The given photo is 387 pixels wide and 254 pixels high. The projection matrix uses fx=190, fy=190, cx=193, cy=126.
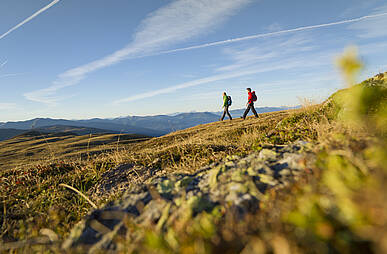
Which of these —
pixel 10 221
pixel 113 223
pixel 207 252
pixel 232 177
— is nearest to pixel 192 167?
pixel 232 177

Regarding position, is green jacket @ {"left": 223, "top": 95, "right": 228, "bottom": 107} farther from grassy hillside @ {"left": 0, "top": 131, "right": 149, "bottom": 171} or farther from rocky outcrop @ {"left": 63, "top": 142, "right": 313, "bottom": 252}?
rocky outcrop @ {"left": 63, "top": 142, "right": 313, "bottom": 252}

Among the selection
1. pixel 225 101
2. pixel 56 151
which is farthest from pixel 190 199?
pixel 56 151

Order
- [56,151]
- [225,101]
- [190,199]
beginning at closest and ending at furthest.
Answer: [190,199] → [225,101] → [56,151]

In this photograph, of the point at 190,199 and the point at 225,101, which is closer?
the point at 190,199

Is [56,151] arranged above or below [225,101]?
below

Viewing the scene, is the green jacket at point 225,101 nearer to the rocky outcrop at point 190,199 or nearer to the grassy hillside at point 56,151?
the grassy hillside at point 56,151

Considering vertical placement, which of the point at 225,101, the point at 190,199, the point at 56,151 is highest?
the point at 225,101

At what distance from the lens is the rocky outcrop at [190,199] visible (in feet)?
5.93

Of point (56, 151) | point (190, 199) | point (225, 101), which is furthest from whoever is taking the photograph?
point (56, 151)

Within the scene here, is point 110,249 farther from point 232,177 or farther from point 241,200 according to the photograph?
point 232,177

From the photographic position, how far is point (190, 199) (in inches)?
76.4

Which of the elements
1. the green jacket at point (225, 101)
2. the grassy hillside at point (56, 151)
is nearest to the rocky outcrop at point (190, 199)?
the grassy hillside at point (56, 151)

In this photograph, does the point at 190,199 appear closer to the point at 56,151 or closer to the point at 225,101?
the point at 225,101

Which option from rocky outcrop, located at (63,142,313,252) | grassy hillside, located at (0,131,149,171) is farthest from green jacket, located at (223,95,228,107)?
rocky outcrop, located at (63,142,313,252)
